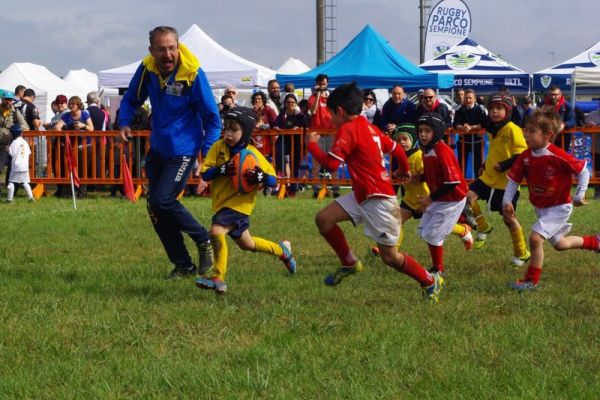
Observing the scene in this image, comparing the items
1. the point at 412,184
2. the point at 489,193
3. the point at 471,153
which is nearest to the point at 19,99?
the point at 471,153

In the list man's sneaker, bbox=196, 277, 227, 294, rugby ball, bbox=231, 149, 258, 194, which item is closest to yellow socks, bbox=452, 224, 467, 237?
rugby ball, bbox=231, 149, 258, 194

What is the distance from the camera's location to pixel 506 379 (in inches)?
205

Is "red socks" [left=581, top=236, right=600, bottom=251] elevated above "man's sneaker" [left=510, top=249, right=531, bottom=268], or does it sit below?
above

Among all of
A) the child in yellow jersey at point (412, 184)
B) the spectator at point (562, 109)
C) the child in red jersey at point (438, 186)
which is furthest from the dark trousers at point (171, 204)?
the spectator at point (562, 109)

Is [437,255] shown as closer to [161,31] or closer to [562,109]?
[161,31]

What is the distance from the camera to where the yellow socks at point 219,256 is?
7.78 metres

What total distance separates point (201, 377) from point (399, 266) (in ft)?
8.44

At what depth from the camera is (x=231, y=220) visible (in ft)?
26.7

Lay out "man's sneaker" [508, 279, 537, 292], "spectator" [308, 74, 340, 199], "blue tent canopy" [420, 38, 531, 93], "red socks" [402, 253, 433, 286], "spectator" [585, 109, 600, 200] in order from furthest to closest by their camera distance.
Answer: "blue tent canopy" [420, 38, 531, 93], "spectator" [308, 74, 340, 199], "spectator" [585, 109, 600, 200], "man's sneaker" [508, 279, 537, 292], "red socks" [402, 253, 433, 286]

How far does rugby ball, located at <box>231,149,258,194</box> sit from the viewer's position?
26.0 feet

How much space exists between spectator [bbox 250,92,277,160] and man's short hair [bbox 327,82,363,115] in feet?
34.5

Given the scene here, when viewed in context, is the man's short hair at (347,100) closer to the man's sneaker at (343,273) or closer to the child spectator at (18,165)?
the man's sneaker at (343,273)

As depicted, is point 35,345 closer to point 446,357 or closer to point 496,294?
point 446,357

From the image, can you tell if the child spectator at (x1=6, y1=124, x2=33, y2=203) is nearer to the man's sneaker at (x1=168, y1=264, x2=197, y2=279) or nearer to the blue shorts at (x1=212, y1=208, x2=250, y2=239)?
the man's sneaker at (x1=168, y1=264, x2=197, y2=279)
